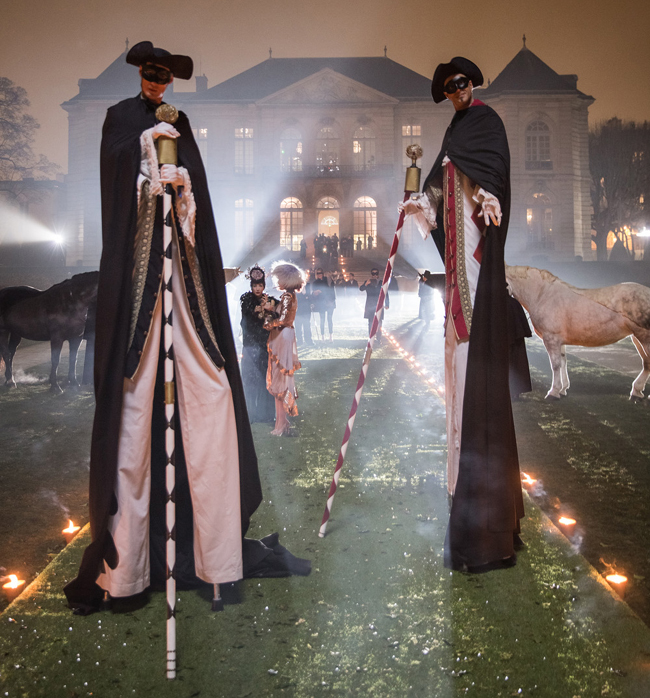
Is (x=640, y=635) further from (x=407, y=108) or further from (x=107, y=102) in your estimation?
(x=107, y=102)

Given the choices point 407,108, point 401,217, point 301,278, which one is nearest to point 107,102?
point 407,108

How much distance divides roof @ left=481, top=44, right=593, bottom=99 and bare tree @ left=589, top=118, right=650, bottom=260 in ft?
12.3

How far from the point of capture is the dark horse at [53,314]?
9.97 m

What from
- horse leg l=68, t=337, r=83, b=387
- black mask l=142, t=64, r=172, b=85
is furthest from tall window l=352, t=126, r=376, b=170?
black mask l=142, t=64, r=172, b=85

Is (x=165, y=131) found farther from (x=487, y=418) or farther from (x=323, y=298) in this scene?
(x=323, y=298)

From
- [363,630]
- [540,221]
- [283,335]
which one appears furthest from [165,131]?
[540,221]

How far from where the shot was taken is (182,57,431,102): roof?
43500 mm

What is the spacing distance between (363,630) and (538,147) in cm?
4606

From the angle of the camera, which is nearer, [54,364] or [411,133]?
[54,364]

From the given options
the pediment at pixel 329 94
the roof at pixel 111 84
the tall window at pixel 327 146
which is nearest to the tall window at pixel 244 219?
the tall window at pixel 327 146

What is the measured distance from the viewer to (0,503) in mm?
4945

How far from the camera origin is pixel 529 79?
4375 cm

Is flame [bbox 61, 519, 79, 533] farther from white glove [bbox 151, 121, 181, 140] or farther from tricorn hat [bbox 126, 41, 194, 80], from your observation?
tricorn hat [bbox 126, 41, 194, 80]

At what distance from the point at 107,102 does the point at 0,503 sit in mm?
44078
